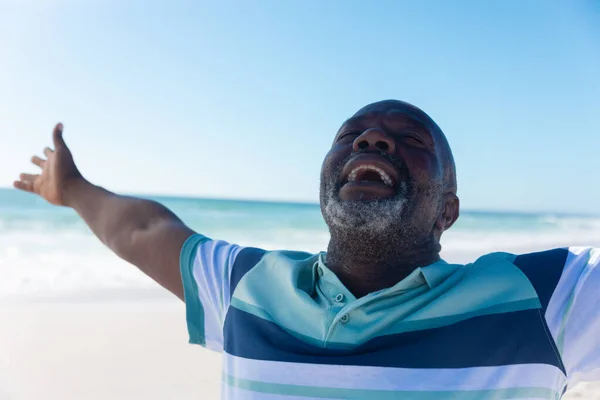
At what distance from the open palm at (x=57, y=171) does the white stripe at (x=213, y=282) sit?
3.71 ft

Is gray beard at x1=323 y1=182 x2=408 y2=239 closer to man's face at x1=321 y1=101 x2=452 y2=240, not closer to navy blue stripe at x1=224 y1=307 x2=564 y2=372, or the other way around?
man's face at x1=321 y1=101 x2=452 y2=240

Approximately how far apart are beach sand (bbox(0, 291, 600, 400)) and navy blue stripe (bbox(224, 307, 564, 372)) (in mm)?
2342

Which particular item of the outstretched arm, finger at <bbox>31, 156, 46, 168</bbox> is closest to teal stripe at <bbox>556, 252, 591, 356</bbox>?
the outstretched arm

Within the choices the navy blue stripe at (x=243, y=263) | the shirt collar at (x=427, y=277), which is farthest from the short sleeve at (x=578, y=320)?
the navy blue stripe at (x=243, y=263)

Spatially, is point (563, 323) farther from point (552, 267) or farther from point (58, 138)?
point (58, 138)

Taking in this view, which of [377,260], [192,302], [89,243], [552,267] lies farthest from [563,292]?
[89,243]

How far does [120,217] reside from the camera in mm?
2502

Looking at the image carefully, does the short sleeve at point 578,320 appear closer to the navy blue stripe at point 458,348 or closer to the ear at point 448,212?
the navy blue stripe at point 458,348

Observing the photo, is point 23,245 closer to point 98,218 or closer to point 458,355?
point 98,218

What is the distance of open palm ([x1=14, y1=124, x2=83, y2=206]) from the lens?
277 centimetres

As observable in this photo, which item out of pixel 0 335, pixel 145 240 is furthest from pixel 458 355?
pixel 0 335

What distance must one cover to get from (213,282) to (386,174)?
77 centimetres

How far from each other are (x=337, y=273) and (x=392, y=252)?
0.23 meters

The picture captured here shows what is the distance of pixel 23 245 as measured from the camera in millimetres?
12844
